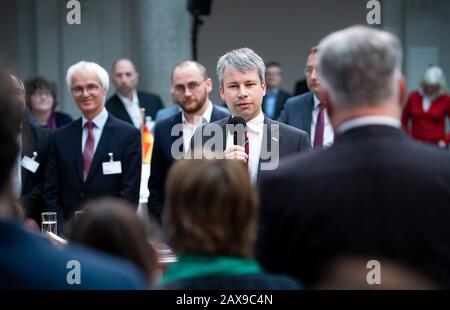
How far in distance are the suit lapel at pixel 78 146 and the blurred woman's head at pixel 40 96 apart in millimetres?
2324

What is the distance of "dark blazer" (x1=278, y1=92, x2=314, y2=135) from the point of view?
18.4ft

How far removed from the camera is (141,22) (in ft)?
34.8

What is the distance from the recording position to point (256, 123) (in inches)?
178

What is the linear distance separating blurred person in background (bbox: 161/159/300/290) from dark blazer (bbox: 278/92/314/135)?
10.8 ft

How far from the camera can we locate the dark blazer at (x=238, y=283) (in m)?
2.28

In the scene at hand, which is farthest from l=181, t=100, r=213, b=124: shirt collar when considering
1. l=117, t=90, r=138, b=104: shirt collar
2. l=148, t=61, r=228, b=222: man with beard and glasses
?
l=117, t=90, r=138, b=104: shirt collar

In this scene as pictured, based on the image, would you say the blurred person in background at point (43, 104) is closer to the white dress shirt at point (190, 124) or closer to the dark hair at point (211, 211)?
the white dress shirt at point (190, 124)

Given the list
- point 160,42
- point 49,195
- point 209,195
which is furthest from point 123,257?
point 160,42

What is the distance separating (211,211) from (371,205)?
15.4 inches

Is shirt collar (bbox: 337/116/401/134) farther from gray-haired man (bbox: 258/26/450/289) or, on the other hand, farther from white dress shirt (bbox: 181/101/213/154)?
white dress shirt (bbox: 181/101/213/154)

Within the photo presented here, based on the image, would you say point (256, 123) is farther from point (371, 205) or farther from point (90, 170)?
point (371, 205)

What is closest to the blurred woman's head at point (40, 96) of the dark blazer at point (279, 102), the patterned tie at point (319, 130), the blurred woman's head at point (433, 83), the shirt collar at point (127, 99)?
the shirt collar at point (127, 99)

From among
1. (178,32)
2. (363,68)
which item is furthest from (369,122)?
(178,32)
